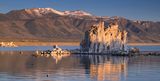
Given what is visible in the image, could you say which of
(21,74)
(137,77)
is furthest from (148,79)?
(21,74)

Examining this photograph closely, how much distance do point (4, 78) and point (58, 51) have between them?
8122 cm

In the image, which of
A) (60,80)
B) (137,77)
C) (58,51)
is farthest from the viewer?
(58,51)

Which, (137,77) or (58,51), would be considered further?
(58,51)

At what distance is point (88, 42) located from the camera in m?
145

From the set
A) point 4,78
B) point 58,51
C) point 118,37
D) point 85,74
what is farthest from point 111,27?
point 4,78

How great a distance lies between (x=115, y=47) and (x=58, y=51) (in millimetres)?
15450

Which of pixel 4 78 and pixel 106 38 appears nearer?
pixel 4 78

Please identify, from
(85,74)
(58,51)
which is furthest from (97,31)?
(85,74)

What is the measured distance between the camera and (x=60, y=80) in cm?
5912

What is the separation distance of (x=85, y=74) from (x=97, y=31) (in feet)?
250

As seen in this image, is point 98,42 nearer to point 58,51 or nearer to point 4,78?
point 58,51

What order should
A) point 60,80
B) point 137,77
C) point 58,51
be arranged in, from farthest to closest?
1. point 58,51
2. point 137,77
3. point 60,80

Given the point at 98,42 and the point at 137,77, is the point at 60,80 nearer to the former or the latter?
the point at 137,77

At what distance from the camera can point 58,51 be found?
141375 mm
